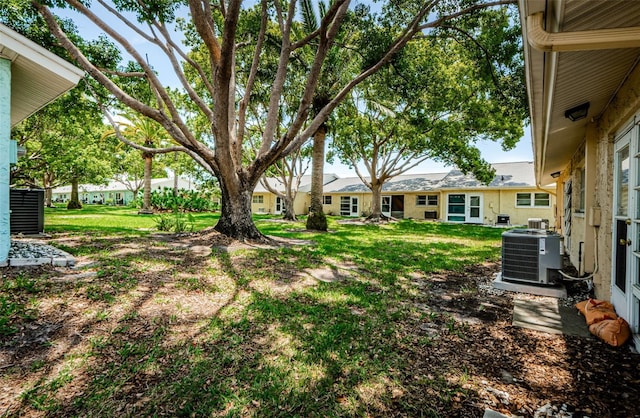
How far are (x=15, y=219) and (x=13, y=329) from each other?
22.9 feet

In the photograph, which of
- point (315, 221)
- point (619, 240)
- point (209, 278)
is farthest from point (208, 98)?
point (619, 240)

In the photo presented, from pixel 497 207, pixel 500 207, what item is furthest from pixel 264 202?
pixel 500 207

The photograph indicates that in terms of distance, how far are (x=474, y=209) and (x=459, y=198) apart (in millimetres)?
1293

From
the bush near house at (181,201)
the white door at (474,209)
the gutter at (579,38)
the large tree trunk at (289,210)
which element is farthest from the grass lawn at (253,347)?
the bush near house at (181,201)

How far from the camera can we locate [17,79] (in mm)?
5641

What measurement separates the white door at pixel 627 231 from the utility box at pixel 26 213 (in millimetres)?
11588

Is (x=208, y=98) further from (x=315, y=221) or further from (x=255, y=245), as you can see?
(x=255, y=245)

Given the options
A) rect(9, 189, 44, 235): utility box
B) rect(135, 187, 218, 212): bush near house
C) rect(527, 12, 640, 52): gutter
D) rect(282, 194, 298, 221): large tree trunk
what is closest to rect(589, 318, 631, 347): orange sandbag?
rect(527, 12, 640, 52): gutter

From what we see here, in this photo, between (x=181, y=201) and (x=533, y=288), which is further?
(x=181, y=201)

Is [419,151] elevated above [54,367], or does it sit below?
above

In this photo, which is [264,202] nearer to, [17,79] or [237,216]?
[237,216]

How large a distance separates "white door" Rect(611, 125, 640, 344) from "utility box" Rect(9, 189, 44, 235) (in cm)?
1159

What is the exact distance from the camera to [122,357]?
268 centimetres

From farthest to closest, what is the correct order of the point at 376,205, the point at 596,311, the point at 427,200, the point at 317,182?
the point at 427,200 → the point at 376,205 → the point at 317,182 → the point at 596,311
